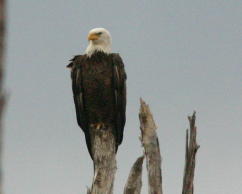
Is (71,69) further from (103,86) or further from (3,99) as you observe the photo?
(3,99)

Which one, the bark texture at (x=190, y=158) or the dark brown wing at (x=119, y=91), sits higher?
the dark brown wing at (x=119, y=91)

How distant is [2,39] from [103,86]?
766 cm

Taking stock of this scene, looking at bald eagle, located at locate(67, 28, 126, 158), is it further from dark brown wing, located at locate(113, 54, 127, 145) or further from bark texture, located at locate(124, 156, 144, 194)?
bark texture, located at locate(124, 156, 144, 194)

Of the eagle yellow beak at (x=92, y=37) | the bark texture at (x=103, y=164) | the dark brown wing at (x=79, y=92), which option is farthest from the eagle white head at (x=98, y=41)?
the bark texture at (x=103, y=164)

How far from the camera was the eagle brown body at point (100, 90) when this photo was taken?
8727mm

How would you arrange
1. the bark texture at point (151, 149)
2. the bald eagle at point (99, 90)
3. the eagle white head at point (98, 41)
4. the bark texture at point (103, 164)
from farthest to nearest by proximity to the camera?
the eagle white head at point (98, 41) → the bald eagle at point (99, 90) → the bark texture at point (151, 149) → the bark texture at point (103, 164)

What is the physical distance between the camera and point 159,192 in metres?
7.77

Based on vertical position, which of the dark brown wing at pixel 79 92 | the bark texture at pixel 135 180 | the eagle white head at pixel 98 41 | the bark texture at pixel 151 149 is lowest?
the bark texture at pixel 135 180

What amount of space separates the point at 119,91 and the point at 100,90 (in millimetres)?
322

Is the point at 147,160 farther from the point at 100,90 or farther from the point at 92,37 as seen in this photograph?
the point at 92,37

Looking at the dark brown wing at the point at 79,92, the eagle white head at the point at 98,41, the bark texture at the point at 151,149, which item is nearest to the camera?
the bark texture at the point at 151,149

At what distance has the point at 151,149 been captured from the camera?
25.8 feet

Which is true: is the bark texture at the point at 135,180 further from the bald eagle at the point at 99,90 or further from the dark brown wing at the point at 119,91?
the dark brown wing at the point at 119,91

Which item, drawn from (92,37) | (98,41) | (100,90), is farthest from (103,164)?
(92,37)
